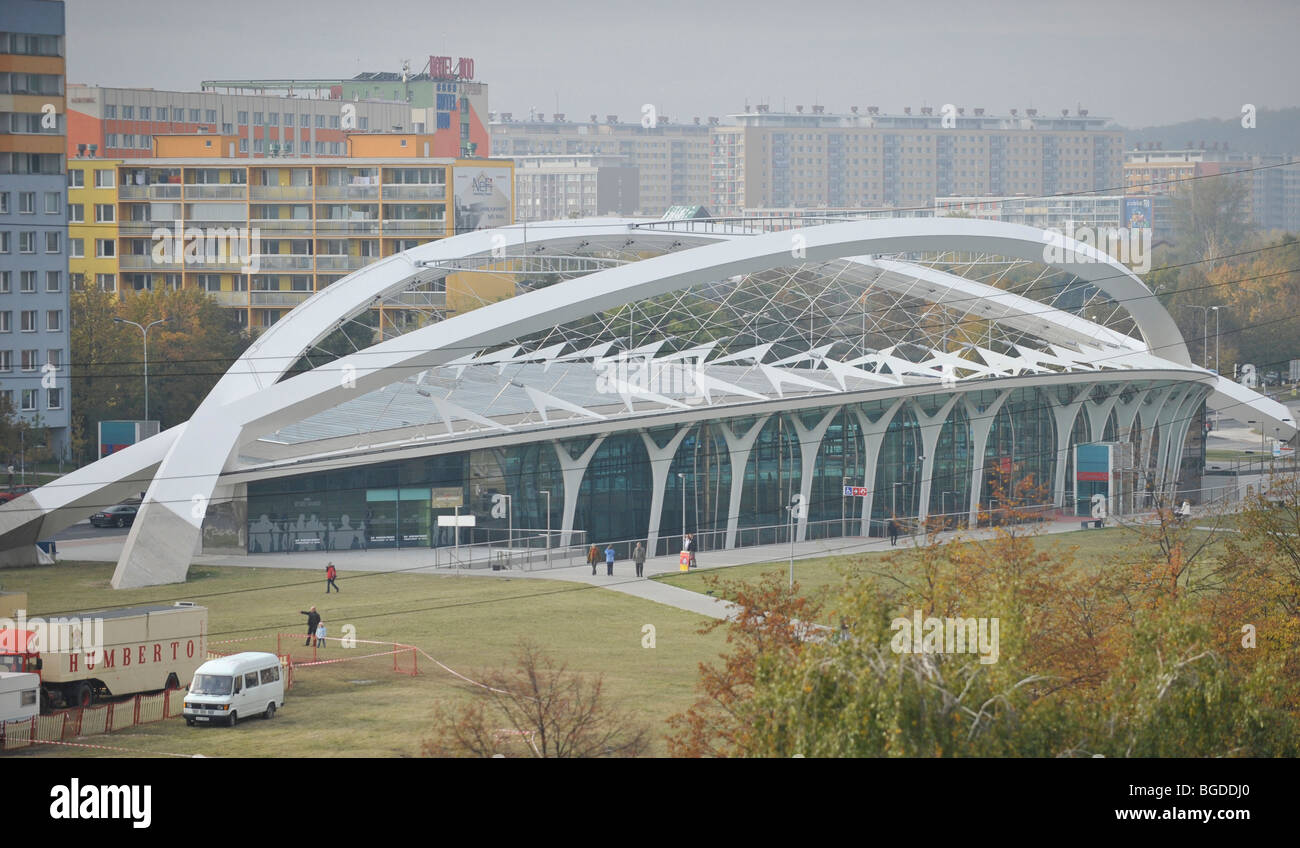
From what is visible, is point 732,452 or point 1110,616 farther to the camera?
point 732,452

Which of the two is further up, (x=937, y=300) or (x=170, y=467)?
(x=937, y=300)

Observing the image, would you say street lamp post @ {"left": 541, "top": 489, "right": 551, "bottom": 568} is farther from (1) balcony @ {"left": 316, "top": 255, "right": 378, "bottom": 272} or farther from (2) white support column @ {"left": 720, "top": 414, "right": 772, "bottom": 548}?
(1) balcony @ {"left": 316, "top": 255, "right": 378, "bottom": 272}

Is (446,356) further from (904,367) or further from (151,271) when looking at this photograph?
(151,271)

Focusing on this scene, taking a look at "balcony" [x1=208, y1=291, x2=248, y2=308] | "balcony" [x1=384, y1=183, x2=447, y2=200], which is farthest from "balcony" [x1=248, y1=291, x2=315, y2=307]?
"balcony" [x1=384, y1=183, x2=447, y2=200]

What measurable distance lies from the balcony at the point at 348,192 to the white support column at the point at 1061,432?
52814 mm

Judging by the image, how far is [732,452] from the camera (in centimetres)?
5906

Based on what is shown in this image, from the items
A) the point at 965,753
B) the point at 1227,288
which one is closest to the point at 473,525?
the point at 965,753

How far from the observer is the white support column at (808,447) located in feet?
199

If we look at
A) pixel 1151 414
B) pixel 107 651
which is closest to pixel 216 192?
pixel 1151 414

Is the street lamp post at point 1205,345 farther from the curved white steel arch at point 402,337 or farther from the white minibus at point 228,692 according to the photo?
the white minibus at point 228,692

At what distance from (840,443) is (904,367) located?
18.2 ft

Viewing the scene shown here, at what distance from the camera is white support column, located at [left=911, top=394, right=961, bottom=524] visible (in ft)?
211

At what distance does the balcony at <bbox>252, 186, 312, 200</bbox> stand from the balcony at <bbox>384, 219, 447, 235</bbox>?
5379 millimetres

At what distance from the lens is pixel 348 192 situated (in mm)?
106688
